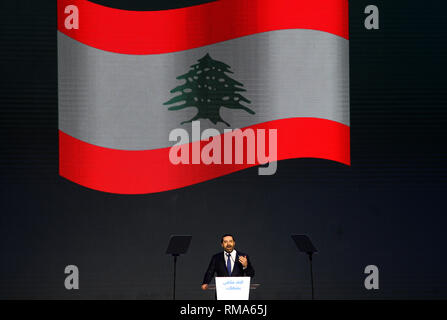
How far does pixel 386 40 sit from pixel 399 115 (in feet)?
2.75

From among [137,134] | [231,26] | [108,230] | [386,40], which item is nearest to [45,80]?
[137,134]

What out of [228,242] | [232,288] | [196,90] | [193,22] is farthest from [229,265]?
[193,22]

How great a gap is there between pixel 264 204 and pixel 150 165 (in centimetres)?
131

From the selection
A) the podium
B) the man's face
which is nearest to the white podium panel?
the podium

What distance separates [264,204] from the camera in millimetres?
5617

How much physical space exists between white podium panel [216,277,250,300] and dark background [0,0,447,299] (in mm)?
2203

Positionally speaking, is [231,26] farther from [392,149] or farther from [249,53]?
[392,149]

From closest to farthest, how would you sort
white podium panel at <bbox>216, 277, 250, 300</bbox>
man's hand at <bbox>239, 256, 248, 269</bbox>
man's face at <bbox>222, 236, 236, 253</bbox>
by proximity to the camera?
white podium panel at <bbox>216, 277, 250, 300</bbox>
man's hand at <bbox>239, 256, 248, 269</bbox>
man's face at <bbox>222, 236, 236, 253</bbox>

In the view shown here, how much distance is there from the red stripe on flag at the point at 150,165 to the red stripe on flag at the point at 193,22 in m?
1.07

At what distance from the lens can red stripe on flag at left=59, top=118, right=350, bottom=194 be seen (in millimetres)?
5594

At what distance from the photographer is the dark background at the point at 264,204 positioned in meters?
5.61

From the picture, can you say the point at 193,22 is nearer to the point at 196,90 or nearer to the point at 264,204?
the point at 196,90

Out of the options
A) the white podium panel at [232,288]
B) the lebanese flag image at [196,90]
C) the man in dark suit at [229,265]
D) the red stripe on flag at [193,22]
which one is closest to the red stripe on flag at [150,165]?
the lebanese flag image at [196,90]

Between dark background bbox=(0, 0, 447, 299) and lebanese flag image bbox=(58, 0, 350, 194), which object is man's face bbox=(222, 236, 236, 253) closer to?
dark background bbox=(0, 0, 447, 299)
